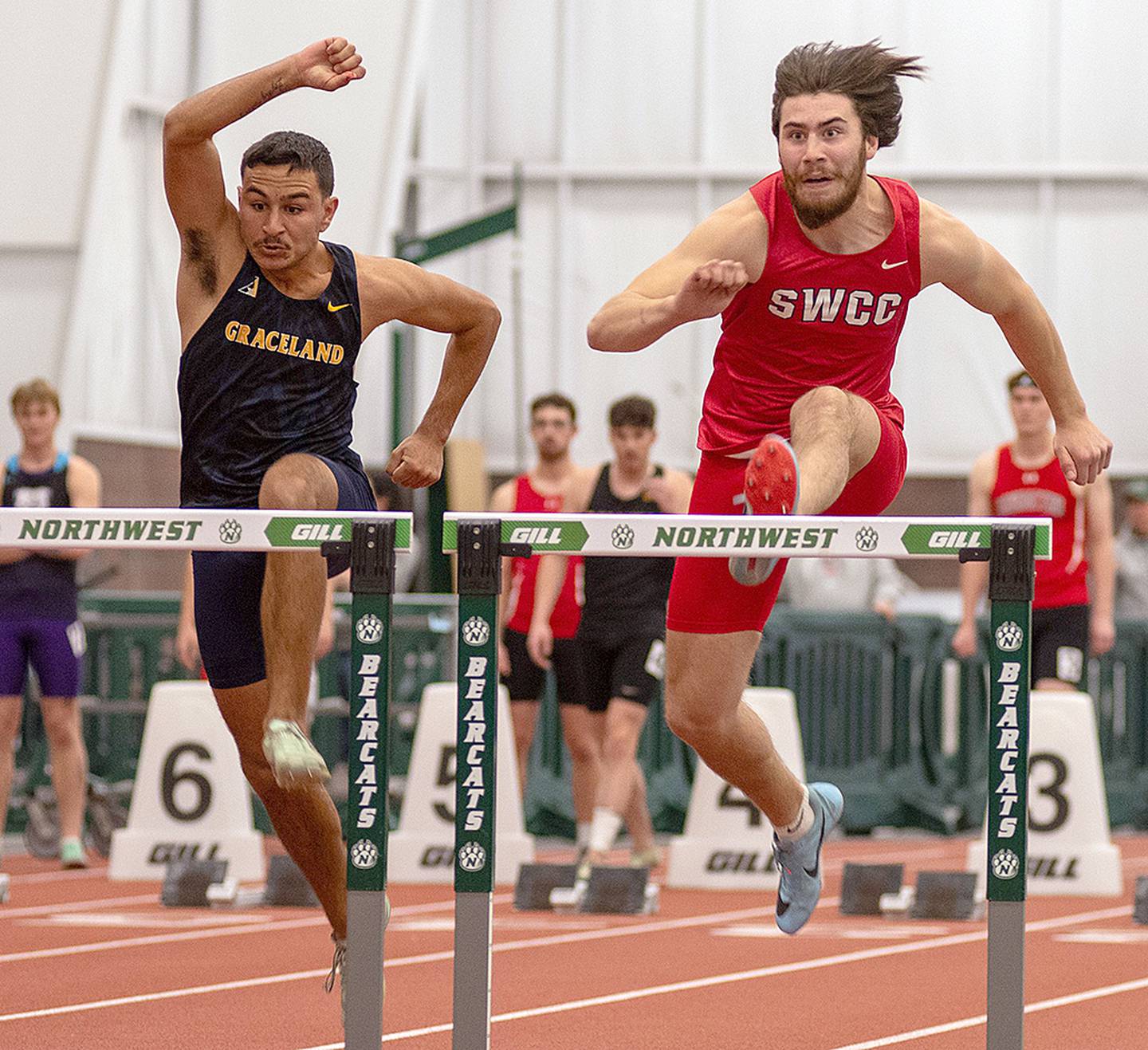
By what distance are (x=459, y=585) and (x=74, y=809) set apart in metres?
5.36

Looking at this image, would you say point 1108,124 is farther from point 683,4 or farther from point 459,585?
point 459,585

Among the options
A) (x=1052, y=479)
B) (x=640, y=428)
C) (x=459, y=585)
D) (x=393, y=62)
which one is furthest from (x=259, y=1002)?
(x=393, y=62)

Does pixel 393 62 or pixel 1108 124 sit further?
pixel 1108 124

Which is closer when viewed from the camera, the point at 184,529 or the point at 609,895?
the point at 184,529

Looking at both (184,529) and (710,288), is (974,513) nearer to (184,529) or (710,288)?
(710,288)

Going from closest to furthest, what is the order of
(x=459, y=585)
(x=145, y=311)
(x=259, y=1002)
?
(x=459, y=585), (x=259, y=1002), (x=145, y=311)

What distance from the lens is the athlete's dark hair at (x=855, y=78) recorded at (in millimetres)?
4609

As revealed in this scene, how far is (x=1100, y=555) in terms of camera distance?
28.8ft

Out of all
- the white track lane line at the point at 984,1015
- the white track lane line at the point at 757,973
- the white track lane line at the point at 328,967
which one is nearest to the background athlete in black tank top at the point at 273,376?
the white track lane line at the point at 757,973

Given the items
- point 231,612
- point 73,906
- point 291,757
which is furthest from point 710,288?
point 73,906

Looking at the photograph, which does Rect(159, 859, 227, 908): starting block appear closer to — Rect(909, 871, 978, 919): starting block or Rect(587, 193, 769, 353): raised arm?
Rect(909, 871, 978, 919): starting block

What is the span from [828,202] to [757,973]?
9.38ft

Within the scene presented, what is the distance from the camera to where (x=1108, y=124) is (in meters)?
18.7

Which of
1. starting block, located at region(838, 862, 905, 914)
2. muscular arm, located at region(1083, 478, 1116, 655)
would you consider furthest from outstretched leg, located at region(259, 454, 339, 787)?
muscular arm, located at region(1083, 478, 1116, 655)
